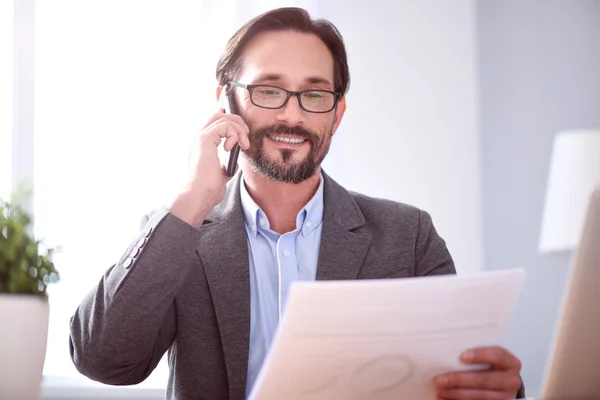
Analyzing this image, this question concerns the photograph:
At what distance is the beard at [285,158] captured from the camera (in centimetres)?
201

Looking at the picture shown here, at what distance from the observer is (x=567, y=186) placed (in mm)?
3047

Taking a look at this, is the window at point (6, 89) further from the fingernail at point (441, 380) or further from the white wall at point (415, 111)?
the fingernail at point (441, 380)

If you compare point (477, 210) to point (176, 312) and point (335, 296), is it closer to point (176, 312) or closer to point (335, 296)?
point (176, 312)

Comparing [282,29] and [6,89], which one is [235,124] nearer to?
[282,29]

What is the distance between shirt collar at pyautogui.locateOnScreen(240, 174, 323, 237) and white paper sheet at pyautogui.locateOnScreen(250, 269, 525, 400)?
0.82 meters

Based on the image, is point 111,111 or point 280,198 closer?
point 280,198

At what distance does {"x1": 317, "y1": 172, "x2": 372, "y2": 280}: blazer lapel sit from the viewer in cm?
188

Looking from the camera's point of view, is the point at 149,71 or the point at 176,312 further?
the point at 149,71

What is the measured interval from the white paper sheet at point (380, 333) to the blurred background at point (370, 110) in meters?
2.03

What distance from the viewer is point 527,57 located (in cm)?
337

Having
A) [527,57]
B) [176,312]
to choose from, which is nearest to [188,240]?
[176,312]

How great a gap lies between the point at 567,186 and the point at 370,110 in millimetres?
835

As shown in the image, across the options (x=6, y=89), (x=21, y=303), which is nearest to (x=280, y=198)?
(x=21, y=303)

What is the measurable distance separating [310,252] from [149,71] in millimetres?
1592
